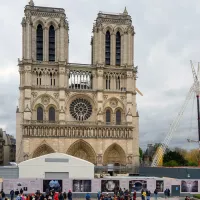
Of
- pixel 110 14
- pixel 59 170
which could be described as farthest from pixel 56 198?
pixel 110 14

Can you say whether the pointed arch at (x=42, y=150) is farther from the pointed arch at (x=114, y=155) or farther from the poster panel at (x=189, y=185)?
the poster panel at (x=189, y=185)

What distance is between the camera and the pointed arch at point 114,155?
226 feet

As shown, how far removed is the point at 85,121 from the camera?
69.4m

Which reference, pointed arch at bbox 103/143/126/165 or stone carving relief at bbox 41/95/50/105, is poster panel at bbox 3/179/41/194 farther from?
stone carving relief at bbox 41/95/50/105

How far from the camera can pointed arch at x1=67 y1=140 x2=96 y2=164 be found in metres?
68.0

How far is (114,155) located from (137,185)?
31.7m

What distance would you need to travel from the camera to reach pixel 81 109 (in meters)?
70.4

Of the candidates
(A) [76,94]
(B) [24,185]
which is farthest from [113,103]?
(B) [24,185]

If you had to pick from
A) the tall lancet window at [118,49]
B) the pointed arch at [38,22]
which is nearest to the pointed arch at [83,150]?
the tall lancet window at [118,49]

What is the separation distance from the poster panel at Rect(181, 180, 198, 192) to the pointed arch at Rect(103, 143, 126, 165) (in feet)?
98.1

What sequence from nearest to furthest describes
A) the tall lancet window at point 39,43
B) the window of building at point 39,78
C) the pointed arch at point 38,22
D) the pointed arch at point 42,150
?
the pointed arch at point 42,150
the window of building at point 39,78
the pointed arch at point 38,22
the tall lancet window at point 39,43

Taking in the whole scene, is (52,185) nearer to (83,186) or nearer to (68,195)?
(83,186)

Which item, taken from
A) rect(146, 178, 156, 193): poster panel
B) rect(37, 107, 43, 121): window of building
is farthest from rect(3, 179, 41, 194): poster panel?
rect(37, 107, 43, 121): window of building

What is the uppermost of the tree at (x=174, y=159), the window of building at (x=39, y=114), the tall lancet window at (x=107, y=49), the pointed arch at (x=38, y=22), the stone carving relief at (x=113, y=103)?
the pointed arch at (x=38, y=22)
